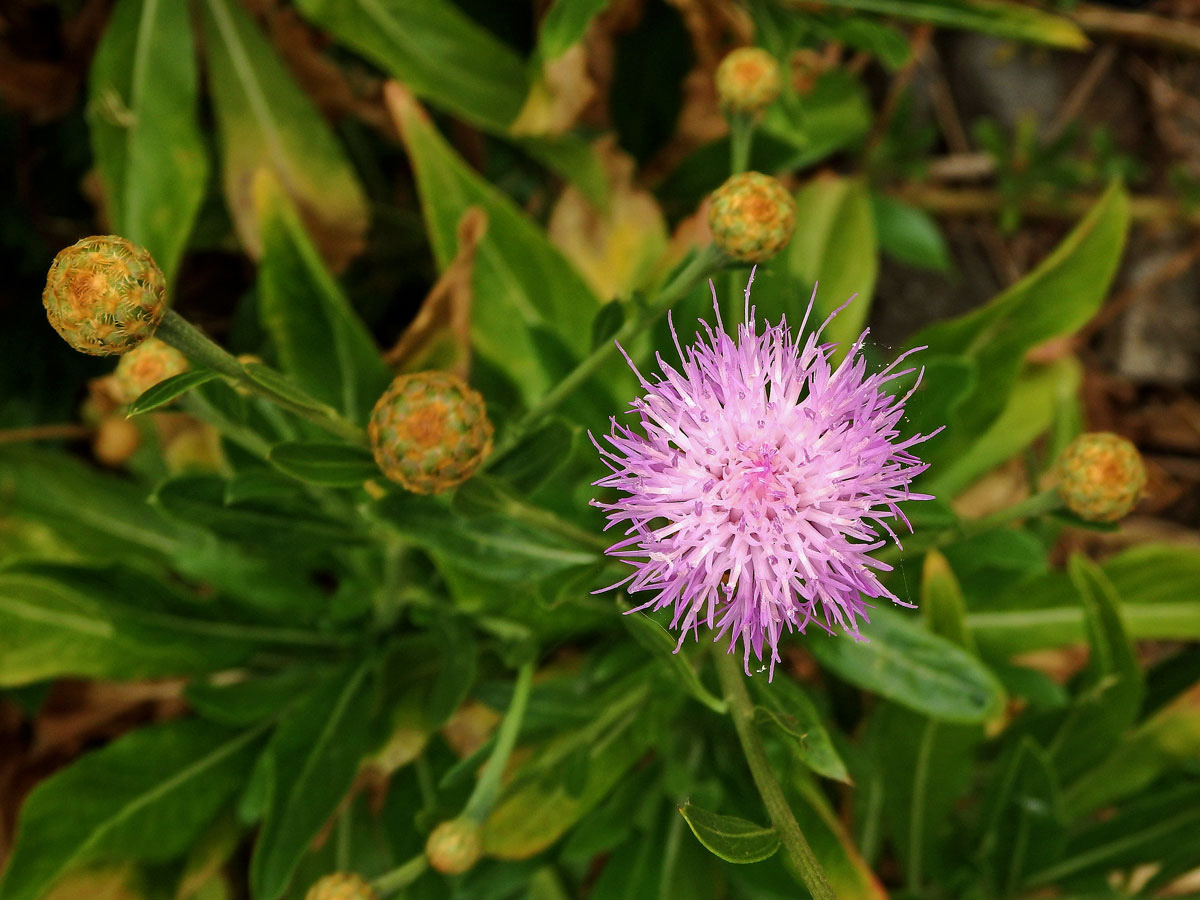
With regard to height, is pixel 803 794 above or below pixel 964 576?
below

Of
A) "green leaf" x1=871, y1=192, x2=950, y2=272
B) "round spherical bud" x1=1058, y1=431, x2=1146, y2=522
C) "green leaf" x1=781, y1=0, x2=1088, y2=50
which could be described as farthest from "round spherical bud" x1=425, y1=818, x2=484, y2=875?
"green leaf" x1=871, y1=192, x2=950, y2=272

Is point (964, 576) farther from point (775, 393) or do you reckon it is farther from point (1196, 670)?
point (775, 393)

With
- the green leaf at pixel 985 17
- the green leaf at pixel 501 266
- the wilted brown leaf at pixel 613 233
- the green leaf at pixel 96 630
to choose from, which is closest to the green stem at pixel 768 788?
the green leaf at pixel 501 266

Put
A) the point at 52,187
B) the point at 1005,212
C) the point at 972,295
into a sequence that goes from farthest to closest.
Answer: the point at 972,295
the point at 1005,212
the point at 52,187

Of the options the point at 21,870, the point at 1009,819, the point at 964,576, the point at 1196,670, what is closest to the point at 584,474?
the point at 964,576

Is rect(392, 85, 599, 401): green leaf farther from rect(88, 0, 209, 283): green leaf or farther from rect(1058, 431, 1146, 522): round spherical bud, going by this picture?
rect(1058, 431, 1146, 522): round spherical bud

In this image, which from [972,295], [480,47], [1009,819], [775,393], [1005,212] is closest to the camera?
[775,393]

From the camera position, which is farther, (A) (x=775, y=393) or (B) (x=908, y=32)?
(B) (x=908, y=32)
